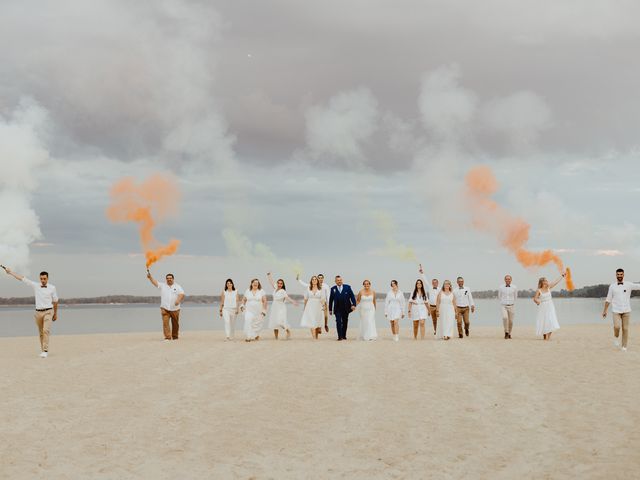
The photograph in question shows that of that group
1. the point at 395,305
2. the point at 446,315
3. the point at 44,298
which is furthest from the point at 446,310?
the point at 44,298

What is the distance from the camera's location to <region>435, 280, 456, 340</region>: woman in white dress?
23.3m

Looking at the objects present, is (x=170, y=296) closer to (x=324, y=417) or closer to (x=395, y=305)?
(x=395, y=305)

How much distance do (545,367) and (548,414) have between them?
524 cm

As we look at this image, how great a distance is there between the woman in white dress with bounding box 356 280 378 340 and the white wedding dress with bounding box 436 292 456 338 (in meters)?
→ 2.24

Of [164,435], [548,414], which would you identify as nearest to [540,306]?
[548,414]

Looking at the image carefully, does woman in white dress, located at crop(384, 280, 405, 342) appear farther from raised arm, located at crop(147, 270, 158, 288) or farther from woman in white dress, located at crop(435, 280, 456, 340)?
raised arm, located at crop(147, 270, 158, 288)

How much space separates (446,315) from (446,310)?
0.55 ft

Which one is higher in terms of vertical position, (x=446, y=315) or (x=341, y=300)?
(x=341, y=300)

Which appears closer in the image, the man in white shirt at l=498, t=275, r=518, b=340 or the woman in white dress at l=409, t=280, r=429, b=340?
the man in white shirt at l=498, t=275, r=518, b=340

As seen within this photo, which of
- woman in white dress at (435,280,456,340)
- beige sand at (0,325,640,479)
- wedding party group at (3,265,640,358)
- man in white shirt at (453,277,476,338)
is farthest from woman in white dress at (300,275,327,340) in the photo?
beige sand at (0,325,640,479)

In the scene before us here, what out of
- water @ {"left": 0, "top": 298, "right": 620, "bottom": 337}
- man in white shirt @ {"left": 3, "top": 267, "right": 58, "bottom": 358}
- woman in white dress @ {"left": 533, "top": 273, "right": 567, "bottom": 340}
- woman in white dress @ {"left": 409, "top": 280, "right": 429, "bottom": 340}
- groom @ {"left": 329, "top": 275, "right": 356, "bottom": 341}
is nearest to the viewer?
man in white shirt @ {"left": 3, "top": 267, "right": 58, "bottom": 358}

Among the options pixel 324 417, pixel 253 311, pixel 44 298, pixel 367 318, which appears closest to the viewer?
pixel 324 417

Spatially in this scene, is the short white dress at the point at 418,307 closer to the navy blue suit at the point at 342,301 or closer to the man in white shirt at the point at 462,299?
the man in white shirt at the point at 462,299

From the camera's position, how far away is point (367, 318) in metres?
23.2
